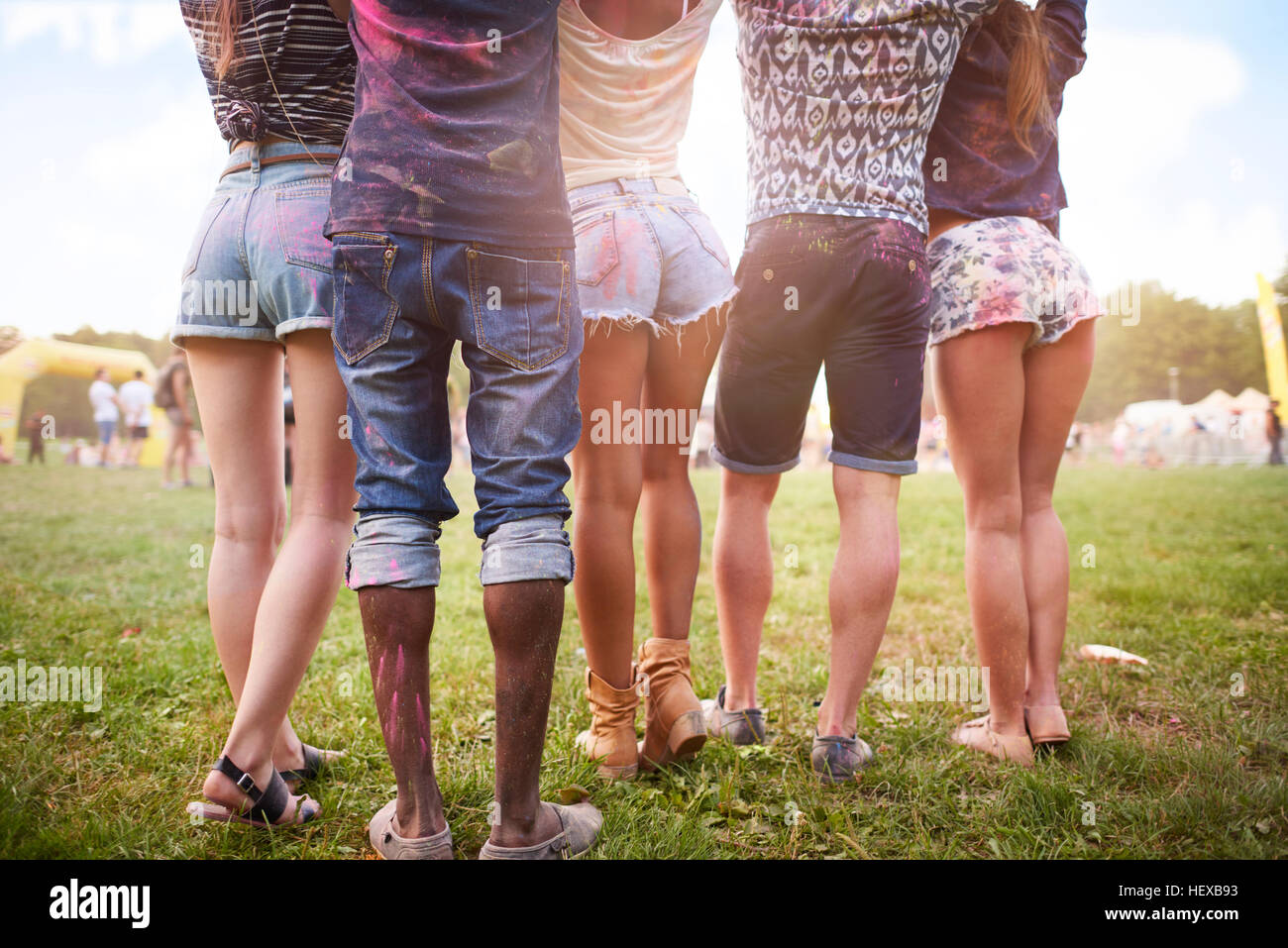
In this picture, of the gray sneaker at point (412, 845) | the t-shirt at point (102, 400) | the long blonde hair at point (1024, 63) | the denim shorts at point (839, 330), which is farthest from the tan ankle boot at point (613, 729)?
the t-shirt at point (102, 400)

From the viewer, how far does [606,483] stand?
76.0 inches

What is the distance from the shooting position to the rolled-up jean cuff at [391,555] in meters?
1.46

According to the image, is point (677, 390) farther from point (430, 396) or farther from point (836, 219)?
point (430, 396)

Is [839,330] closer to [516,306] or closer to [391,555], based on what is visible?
[516,306]

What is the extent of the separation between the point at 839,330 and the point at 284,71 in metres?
1.48

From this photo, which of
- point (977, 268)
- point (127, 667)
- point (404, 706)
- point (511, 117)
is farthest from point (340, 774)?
point (977, 268)

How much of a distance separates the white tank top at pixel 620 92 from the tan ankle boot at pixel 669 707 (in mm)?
1250

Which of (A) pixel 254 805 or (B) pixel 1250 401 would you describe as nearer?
(A) pixel 254 805

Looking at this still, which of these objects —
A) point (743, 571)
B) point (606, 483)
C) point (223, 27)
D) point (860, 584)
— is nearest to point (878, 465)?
point (860, 584)

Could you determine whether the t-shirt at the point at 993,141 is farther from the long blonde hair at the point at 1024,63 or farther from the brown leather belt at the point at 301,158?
the brown leather belt at the point at 301,158

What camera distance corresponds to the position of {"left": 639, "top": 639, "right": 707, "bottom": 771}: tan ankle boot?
6.59 feet

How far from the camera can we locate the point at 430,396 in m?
1.57

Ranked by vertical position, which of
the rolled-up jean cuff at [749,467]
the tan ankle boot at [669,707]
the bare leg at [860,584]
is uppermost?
the rolled-up jean cuff at [749,467]

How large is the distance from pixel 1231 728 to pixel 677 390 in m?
1.98
